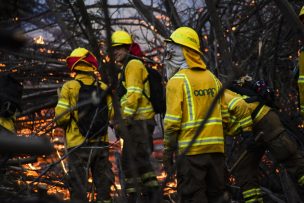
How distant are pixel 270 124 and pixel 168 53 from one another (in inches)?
62.4

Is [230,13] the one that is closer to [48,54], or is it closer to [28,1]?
[48,54]

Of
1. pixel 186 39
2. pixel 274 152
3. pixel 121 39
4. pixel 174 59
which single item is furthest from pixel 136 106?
pixel 274 152

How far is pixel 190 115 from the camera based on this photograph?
184 inches

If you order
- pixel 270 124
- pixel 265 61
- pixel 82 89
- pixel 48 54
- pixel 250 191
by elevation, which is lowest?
pixel 250 191

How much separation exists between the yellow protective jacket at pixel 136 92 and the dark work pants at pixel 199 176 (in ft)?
4.28

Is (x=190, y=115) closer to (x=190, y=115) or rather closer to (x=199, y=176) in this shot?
(x=190, y=115)

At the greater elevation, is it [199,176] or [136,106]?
[136,106]

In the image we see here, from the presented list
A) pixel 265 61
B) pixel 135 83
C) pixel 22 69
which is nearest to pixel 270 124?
pixel 135 83

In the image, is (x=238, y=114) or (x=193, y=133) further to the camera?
(x=238, y=114)

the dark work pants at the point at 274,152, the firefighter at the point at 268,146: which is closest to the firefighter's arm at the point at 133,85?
the firefighter at the point at 268,146

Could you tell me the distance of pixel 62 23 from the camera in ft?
30.2

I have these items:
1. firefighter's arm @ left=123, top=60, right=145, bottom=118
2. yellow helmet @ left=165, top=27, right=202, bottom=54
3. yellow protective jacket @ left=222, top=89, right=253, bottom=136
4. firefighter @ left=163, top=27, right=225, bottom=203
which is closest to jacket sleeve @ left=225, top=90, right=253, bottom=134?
yellow protective jacket @ left=222, top=89, right=253, bottom=136

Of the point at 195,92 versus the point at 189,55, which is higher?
the point at 189,55

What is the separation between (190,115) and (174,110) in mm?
150
